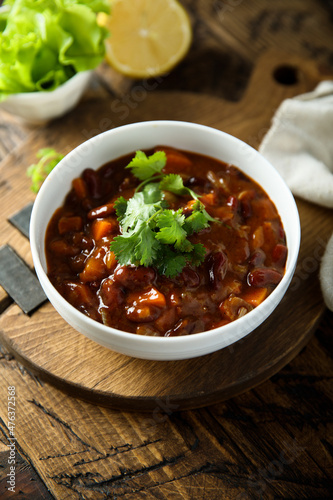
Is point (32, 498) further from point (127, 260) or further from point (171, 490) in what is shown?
point (127, 260)

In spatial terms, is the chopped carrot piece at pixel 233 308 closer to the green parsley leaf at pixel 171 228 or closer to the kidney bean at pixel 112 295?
the green parsley leaf at pixel 171 228

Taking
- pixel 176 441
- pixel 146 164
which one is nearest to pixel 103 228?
pixel 146 164

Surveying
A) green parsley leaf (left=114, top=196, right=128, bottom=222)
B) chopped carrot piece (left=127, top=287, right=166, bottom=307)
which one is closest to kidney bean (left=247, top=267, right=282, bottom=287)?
chopped carrot piece (left=127, top=287, right=166, bottom=307)

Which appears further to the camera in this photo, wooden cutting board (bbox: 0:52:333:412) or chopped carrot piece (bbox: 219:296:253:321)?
wooden cutting board (bbox: 0:52:333:412)

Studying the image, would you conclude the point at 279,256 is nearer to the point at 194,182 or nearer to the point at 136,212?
the point at 194,182

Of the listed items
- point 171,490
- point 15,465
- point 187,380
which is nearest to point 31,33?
point 187,380

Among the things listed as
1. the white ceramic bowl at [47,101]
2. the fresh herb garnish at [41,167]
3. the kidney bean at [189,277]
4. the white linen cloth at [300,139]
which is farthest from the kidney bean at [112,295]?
the white ceramic bowl at [47,101]

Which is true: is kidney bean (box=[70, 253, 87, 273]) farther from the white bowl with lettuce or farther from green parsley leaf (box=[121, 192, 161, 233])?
the white bowl with lettuce
